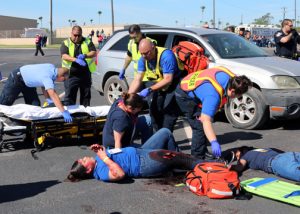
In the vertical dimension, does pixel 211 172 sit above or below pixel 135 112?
below

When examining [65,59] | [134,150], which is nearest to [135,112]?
[134,150]

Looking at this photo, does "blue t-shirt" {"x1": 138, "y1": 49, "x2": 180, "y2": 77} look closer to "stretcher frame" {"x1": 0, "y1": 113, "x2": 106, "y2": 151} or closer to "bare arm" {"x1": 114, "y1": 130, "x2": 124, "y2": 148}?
"bare arm" {"x1": 114, "y1": 130, "x2": 124, "y2": 148}

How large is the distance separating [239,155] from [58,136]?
8.14 feet

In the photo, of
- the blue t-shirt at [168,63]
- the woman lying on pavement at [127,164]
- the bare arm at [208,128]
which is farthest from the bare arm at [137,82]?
the bare arm at [208,128]

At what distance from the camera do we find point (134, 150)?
5.04 metres

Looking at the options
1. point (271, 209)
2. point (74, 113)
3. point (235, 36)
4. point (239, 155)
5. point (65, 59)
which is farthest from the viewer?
point (235, 36)

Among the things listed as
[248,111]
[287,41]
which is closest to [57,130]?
[248,111]

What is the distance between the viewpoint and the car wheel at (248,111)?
728 centimetres

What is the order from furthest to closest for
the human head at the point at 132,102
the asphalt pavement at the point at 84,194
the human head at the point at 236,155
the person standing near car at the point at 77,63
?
the person standing near car at the point at 77,63
the human head at the point at 236,155
the human head at the point at 132,102
the asphalt pavement at the point at 84,194

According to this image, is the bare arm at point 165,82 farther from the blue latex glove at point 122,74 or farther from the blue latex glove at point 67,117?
the blue latex glove at point 122,74

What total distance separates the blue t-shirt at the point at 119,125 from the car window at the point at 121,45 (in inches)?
161

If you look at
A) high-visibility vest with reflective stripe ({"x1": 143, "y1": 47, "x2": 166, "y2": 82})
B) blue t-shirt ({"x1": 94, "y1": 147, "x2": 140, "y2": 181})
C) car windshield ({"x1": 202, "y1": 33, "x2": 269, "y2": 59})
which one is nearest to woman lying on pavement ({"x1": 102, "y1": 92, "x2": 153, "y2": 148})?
blue t-shirt ({"x1": 94, "y1": 147, "x2": 140, "y2": 181})

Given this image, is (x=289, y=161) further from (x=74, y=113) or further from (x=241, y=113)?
(x=74, y=113)

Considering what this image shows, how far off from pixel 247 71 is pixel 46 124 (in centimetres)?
324
